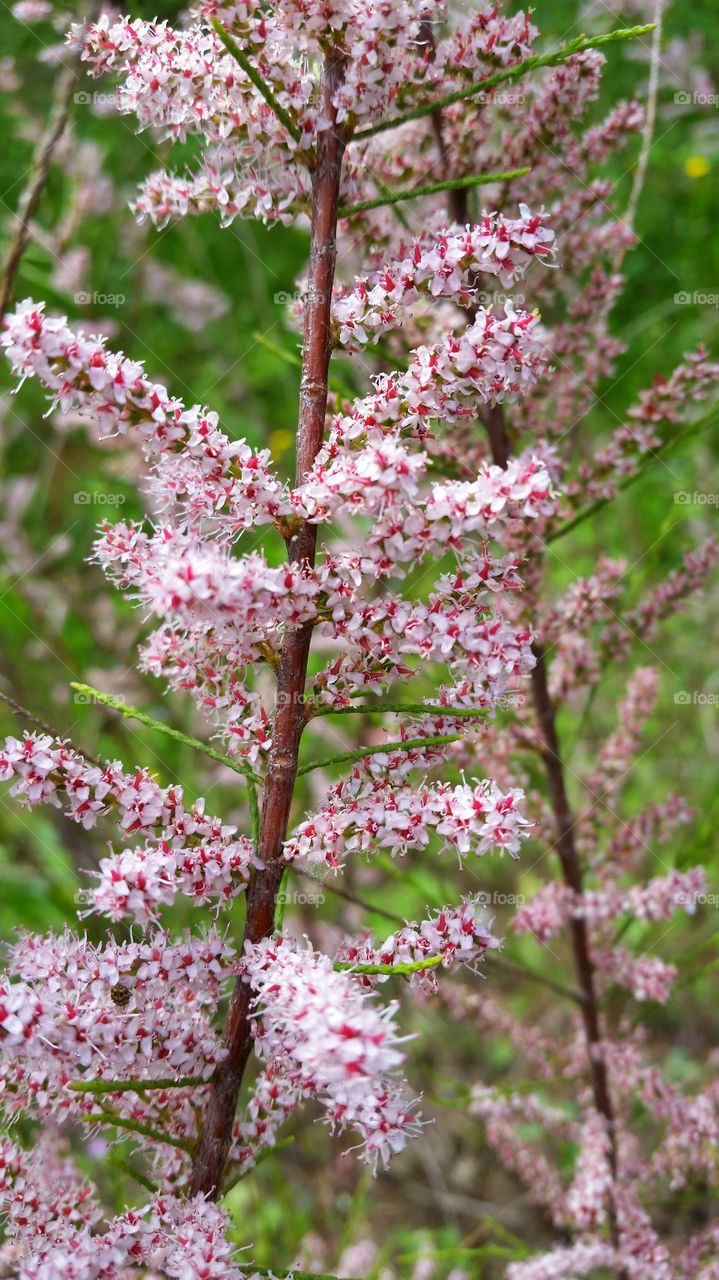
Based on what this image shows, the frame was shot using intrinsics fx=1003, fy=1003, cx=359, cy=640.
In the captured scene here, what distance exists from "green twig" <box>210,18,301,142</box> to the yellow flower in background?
372 cm

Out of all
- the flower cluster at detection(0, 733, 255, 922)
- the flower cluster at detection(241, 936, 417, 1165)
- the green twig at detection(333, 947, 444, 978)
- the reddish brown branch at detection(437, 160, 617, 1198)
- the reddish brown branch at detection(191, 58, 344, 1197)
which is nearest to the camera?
the flower cluster at detection(241, 936, 417, 1165)

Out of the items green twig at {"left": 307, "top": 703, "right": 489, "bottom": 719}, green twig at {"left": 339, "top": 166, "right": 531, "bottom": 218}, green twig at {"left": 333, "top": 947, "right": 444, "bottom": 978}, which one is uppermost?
green twig at {"left": 339, "top": 166, "right": 531, "bottom": 218}

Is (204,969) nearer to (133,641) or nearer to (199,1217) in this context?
(199,1217)

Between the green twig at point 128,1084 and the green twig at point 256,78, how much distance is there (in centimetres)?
138

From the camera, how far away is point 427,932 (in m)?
1.44

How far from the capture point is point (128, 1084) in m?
1.35

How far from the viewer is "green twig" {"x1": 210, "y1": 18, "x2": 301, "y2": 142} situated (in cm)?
135

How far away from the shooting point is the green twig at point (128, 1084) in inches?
51.9

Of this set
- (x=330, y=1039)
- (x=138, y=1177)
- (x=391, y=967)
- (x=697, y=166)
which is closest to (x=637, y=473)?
(x=391, y=967)

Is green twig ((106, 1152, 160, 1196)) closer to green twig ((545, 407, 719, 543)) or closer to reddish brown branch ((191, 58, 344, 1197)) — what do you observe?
reddish brown branch ((191, 58, 344, 1197))

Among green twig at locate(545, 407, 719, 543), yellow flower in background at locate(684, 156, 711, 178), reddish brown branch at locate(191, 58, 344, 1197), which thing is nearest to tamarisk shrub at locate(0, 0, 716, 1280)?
reddish brown branch at locate(191, 58, 344, 1197)

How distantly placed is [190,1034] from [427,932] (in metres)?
0.39

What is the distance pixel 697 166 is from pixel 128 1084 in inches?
187

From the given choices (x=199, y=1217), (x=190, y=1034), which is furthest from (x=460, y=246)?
(x=199, y=1217)
